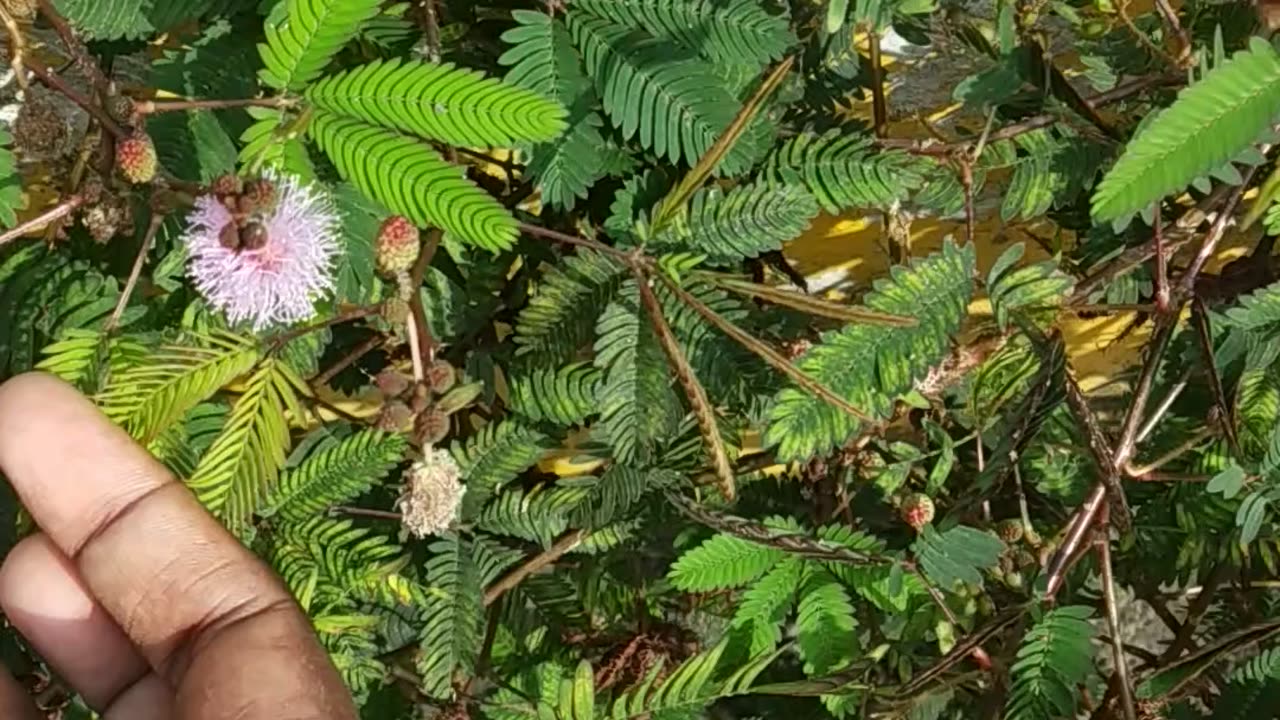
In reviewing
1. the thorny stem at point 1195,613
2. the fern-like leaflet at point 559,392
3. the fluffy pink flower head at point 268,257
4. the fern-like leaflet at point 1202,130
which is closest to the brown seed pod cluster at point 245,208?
the fluffy pink flower head at point 268,257

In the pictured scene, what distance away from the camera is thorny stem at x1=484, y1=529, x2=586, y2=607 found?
3.65 ft

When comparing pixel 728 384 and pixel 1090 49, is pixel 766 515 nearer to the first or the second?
pixel 728 384

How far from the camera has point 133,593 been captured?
1062mm

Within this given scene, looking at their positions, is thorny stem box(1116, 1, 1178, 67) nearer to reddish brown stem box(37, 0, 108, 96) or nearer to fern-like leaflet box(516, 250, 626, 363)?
fern-like leaflet box(516, 250, 626, 363)

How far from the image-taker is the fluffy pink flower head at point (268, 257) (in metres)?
0.79

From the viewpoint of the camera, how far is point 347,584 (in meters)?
1.06

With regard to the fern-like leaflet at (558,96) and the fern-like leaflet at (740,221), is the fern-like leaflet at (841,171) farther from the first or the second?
the fern-like leaflet at (558,96)

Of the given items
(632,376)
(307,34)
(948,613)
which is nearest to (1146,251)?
(948,613)

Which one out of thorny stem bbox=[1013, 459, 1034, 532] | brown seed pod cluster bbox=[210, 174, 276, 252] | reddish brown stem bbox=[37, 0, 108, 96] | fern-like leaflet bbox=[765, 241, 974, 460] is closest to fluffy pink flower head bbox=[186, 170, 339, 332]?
brown seed pod cluster bbox=[210, 174, 276, 252]

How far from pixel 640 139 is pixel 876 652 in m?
0.49

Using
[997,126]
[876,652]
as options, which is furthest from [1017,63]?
[876,652]

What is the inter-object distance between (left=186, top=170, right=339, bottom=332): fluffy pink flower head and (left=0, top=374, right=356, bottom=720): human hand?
0.51 feet

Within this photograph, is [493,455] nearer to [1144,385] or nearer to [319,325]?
[319,325]

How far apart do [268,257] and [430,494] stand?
0.76 ft
